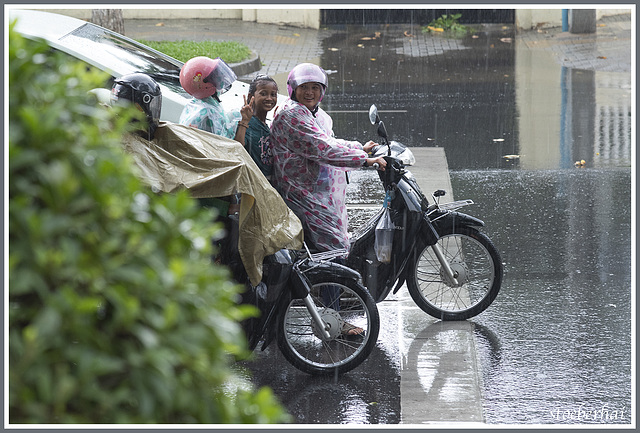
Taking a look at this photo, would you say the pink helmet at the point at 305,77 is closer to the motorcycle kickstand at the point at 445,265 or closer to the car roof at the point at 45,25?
the motorcycle kickstand at the point at 445,265

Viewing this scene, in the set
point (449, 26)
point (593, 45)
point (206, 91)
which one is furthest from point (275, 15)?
point (206, 91)

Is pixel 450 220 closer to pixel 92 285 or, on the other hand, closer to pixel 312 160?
pixel 312 160

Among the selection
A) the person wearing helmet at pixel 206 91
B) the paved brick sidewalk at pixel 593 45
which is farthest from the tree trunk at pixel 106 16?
the person wearing helmet at pixel 206 91

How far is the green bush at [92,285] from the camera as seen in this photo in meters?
1.67

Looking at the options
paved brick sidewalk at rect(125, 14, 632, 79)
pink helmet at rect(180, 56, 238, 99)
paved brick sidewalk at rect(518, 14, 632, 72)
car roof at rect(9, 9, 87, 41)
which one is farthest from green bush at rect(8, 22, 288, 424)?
paved brick sidewalk at rect(518, 14, 632, 72)

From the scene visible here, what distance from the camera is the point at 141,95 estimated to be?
4.35 metres

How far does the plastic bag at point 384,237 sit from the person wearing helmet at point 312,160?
223mm

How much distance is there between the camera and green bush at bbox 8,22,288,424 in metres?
1.67

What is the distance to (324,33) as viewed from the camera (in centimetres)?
1844

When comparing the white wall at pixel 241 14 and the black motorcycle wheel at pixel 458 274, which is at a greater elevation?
the white wall at pixel 241 14

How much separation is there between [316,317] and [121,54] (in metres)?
3.96

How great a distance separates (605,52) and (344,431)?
14760 mm

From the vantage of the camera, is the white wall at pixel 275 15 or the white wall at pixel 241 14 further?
the white wall at pixel 241 14

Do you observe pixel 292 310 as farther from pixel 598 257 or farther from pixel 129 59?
pixel 129 59
